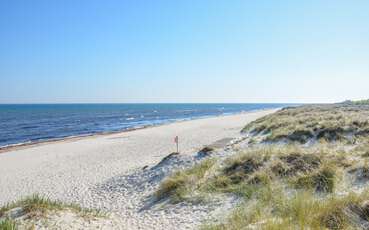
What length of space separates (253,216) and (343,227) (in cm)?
165

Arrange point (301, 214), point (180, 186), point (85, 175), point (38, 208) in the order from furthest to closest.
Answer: point (85, 175)
point (180, 186)
point (38, 208)
point (301, 214)

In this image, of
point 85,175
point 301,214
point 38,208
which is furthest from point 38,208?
point 85,175

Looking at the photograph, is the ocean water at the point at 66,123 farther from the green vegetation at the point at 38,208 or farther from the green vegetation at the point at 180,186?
the green vegetation at the point at 180,186

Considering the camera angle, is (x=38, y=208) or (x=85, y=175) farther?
(x=85, y=175)

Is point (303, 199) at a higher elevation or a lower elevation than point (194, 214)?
higher

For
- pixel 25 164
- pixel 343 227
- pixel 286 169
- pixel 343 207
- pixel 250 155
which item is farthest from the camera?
pixel 25 164

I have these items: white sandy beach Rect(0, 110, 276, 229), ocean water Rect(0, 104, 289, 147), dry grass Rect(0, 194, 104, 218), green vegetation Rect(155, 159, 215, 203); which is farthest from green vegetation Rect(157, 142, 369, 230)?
ocean water Rect(0, 104, 289, 147)

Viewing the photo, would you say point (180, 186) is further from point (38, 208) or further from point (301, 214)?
point (301, 214)

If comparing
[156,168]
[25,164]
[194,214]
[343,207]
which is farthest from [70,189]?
[343,207]

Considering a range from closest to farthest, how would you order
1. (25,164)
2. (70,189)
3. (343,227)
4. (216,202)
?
(343,227), (216,202), (70,189), (25,164)

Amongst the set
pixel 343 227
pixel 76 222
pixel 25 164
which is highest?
pixel 343 227

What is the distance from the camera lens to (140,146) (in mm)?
23141

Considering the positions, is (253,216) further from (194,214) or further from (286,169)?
(286,169)

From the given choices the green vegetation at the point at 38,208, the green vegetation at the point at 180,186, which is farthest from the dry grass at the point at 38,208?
the green vegetation at the point at 180,186
